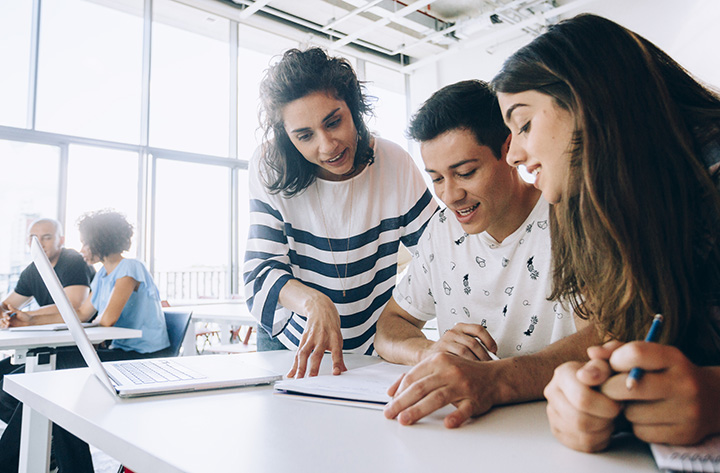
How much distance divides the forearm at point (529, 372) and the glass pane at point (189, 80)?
17.5ft

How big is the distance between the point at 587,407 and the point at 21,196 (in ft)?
17.4

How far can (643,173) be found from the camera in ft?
2.30

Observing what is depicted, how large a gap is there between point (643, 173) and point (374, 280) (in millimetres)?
1002

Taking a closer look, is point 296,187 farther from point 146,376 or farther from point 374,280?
point 146,376

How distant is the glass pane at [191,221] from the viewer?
5.53m

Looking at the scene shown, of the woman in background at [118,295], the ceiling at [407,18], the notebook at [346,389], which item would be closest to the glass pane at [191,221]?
the ceiling at [407,18]

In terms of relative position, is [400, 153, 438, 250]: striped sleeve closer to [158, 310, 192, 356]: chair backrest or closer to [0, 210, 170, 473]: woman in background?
[158, 310, 192, 356]: chair backrest

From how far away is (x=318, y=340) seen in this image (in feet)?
3.51

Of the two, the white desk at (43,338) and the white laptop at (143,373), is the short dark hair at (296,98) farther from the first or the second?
the white desk at (43,338)

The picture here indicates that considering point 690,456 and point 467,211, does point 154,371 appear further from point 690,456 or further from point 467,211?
point 690,456

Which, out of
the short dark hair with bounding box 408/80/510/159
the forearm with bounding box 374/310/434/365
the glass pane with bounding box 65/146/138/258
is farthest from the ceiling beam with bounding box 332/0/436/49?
the forearm with bounding box 374/310/434/365

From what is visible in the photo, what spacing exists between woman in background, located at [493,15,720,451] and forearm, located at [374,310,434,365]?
44 centimetres

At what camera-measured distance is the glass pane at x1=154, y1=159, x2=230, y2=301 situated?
218 inches

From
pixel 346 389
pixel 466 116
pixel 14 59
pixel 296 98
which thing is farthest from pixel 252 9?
pixel 346 389
